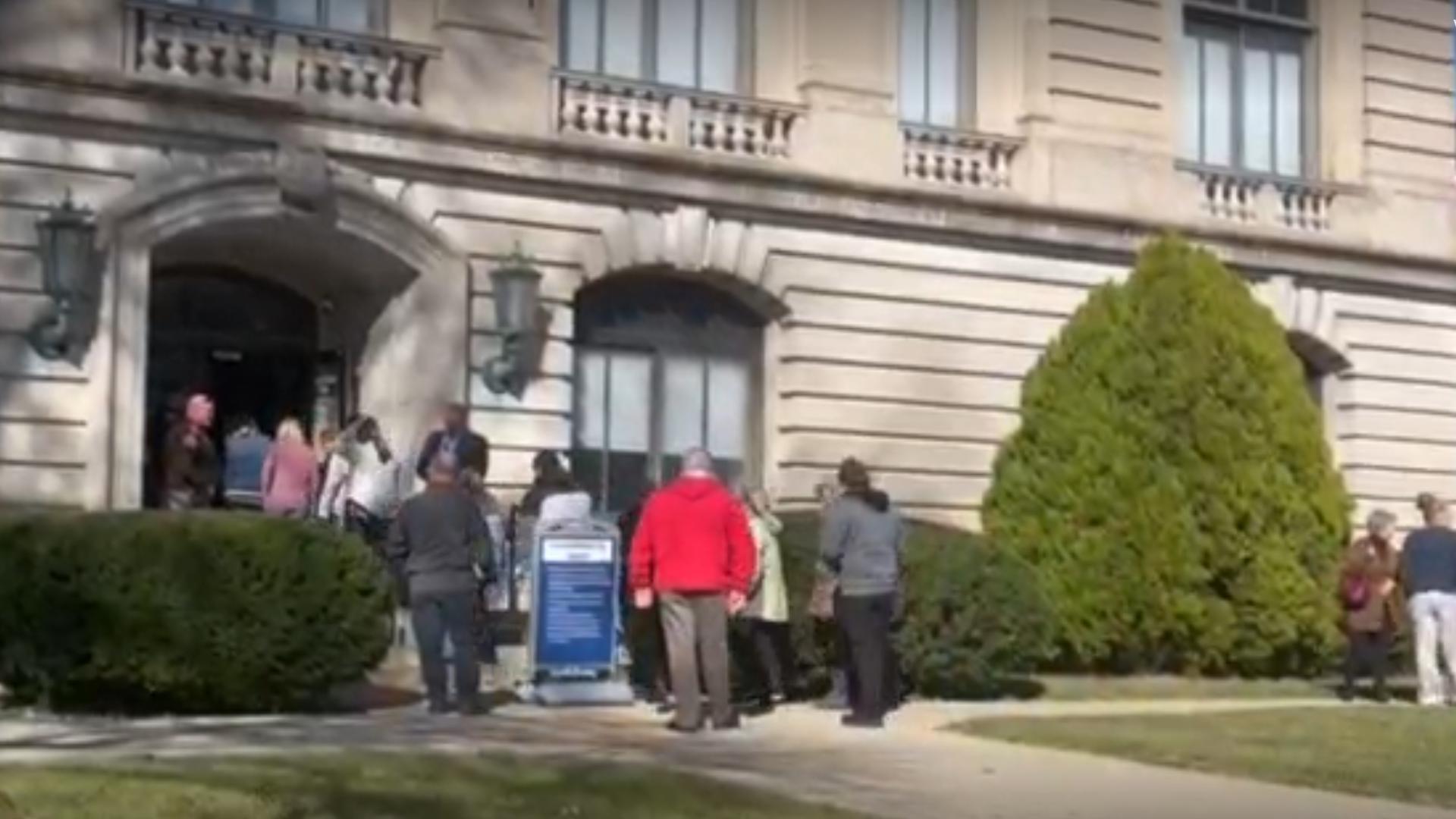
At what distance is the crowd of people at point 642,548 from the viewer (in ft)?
55.8

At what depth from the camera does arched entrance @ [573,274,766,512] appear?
24.4 m

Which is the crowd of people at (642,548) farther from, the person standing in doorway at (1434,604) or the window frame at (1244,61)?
the window frame at (1244,61)

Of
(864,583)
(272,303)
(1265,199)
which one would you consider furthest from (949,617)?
(1265,199)

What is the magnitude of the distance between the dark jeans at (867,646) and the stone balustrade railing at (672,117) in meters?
6.98

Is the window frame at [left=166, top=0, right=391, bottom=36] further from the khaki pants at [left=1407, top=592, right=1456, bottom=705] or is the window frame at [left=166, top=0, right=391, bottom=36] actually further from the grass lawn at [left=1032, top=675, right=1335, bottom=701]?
the khaki pants at [left=1407, top=592, right=1456, bottom=705]

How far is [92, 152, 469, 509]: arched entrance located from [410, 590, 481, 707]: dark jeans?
15.0 feet

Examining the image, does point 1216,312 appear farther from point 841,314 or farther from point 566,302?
point 566,302

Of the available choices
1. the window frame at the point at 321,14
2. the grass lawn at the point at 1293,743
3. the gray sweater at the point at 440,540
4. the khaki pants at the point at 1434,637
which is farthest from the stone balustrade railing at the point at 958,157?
the gray sweater at the point at 440,540

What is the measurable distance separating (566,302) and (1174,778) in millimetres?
9728

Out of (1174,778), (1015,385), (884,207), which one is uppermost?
(884,207)

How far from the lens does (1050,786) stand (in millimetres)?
14508

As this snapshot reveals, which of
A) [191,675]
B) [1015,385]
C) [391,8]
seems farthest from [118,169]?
[1015,385]

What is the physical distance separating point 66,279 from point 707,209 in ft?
20.5

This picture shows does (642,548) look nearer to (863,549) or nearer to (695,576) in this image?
(695,576)
